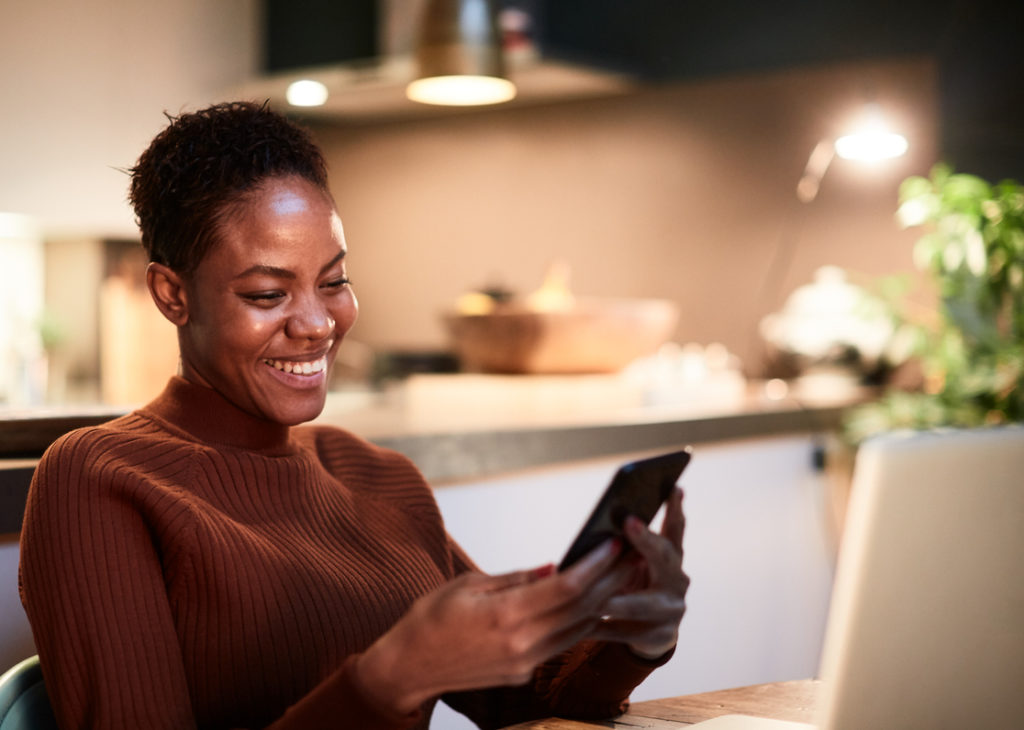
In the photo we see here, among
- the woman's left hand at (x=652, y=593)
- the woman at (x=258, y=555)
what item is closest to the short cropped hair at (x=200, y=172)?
the woman at (x=258, y=555)

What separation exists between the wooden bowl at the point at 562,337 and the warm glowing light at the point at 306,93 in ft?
6.36

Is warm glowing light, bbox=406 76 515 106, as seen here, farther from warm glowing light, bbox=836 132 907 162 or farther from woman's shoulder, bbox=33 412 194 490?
woman's shoulder, bbox=33 412 194 490

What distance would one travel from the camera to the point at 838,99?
12.2ft

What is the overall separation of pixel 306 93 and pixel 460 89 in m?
1.58

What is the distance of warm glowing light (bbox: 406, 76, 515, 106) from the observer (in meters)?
2.93

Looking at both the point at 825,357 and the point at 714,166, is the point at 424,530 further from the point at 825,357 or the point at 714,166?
the point at 714,166

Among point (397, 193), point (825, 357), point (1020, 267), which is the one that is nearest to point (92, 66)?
point (397, 193)

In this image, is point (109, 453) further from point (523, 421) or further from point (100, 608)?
point (523, 421)

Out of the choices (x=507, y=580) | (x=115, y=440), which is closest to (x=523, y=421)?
(x=115, y=440)

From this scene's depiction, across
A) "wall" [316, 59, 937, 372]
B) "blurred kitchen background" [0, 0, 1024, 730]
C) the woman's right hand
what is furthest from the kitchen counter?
"wall" [316, 59, 937, 372]

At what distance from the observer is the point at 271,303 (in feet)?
3.54

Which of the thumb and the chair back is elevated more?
the thumb

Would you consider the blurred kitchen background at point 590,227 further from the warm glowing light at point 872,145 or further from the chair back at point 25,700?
the chair back at point 25,700

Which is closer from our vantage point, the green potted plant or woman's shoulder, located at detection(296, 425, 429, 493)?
woman's shoulder, located at detection(296, 425, 429, 493)
